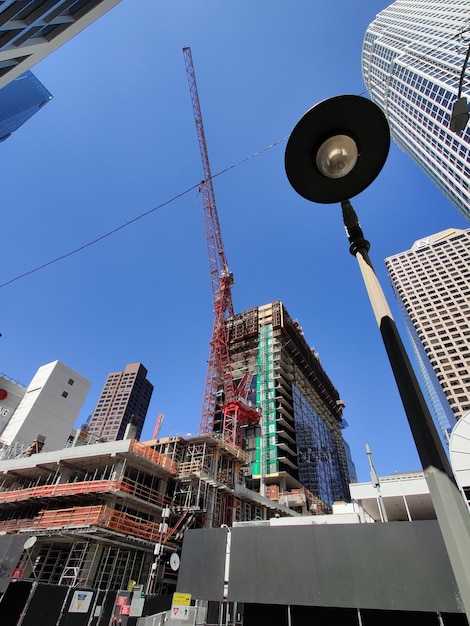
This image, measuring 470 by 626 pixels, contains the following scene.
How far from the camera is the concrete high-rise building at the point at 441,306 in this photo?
99438mm

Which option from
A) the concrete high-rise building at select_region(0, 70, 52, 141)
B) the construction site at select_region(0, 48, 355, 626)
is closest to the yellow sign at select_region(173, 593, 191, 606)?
the construction site at select_region(0, 48, 355, 626)

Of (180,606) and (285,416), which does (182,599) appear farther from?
(285,416)

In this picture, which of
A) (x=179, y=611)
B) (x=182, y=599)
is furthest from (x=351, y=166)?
(x=179, y=611)

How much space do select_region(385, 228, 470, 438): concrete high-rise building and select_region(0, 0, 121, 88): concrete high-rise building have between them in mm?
109973

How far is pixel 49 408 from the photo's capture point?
58.6 m

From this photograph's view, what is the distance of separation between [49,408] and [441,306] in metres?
117

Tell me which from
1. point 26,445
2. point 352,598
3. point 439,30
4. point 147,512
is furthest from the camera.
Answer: point 439,30

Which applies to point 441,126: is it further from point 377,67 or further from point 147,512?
point 147,512

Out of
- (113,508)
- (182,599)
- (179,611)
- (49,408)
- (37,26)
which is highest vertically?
(49,408)

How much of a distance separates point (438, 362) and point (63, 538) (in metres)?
110

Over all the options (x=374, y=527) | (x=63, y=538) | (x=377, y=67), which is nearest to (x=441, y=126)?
(x=377, y=67)

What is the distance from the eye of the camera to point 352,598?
12.2 metres

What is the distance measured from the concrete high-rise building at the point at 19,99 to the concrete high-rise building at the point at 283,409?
5923cm

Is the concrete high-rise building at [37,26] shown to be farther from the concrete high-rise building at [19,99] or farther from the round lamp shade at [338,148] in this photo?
the concrete high-rise building at [19,99]
